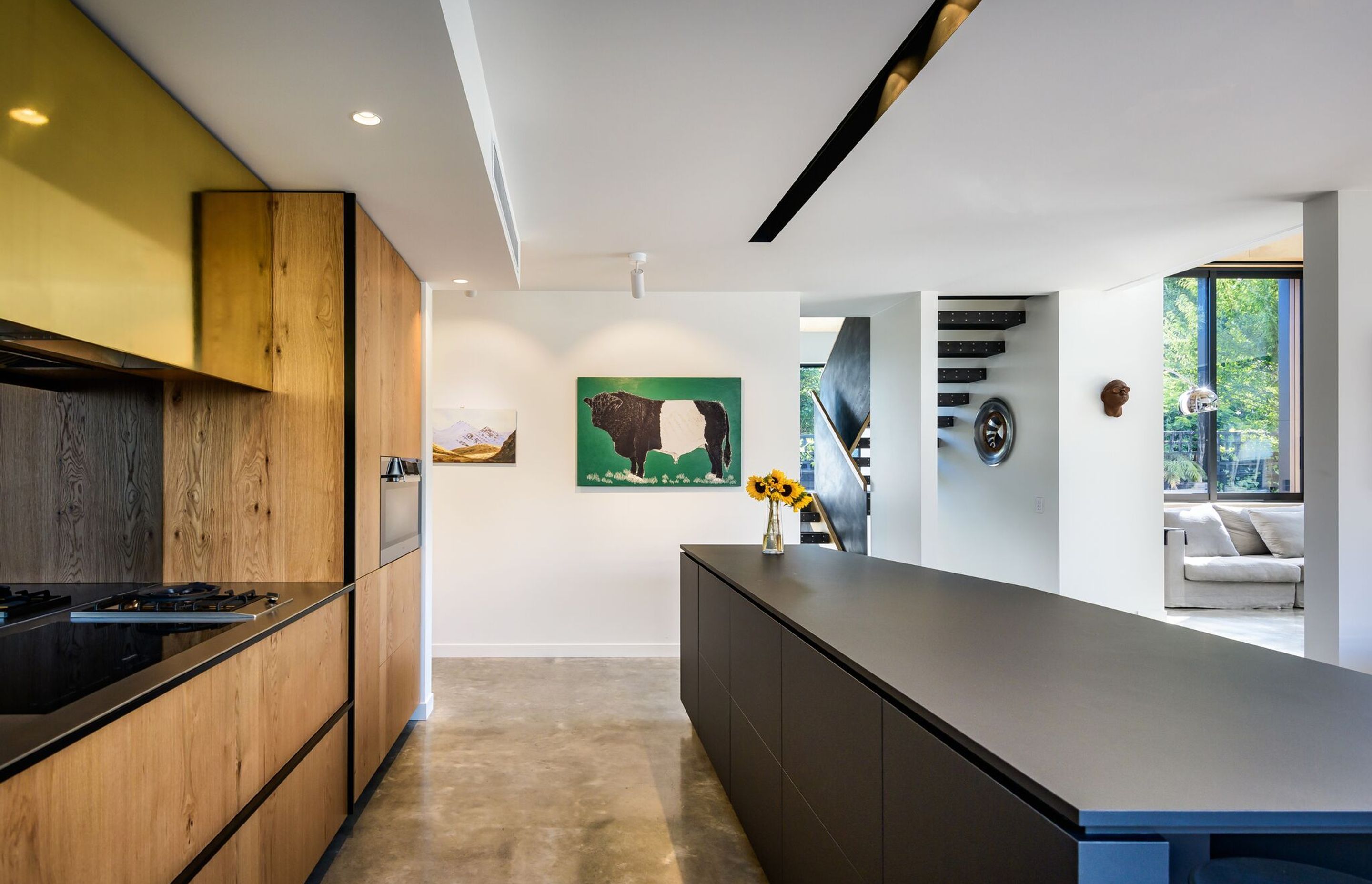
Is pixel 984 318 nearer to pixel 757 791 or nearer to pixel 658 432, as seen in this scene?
pixel 658 432

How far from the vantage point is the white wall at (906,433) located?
529cm

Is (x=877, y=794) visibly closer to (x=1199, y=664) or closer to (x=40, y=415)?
(x=1199, y=664)

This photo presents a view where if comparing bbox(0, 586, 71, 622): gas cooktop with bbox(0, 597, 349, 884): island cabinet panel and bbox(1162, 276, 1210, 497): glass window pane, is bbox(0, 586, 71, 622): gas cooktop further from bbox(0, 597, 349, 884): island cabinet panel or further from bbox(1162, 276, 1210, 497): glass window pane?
bbox(1162, 276, 1210, 497): glass window pane

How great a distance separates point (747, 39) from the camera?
2086 millimetres

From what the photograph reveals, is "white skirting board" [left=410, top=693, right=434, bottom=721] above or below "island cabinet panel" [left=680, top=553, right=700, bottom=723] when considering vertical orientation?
below

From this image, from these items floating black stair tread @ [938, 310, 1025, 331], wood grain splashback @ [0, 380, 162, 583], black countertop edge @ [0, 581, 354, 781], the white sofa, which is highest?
floating black stair tread @ [938, 310, 1025, 331]

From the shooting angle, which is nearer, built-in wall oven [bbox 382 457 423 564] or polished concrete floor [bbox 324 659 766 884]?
polished concrete floor [bbox 324 659 766 884]

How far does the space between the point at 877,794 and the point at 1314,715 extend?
26.1 inches

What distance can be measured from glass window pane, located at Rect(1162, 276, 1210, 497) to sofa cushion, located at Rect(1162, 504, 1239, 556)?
63 centimetres

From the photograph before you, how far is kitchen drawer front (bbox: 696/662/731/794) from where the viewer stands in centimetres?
275

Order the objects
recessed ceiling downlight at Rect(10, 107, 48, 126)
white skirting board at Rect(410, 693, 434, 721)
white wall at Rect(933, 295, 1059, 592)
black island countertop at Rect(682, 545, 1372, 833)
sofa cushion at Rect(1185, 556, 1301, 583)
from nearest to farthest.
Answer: black island countertop at Rect(682, 545, 1372, 833) < recessed ceiling downlight at Rect(10, 107, 48, 126) < white skirting board at Rect(410, 693, 434, 721) < white wall at Rect(933, 295, 1059, 592) < sofa cushion at Rect(1185, 556, 1301, 583)

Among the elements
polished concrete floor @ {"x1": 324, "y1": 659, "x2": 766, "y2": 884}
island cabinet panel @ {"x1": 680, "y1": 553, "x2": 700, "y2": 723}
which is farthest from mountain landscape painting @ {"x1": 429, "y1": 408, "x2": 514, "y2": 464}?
island cabinet panel @ {"x1": 680, "y1": 553, "x2": 700, "y2": 723}

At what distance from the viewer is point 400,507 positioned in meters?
3.31

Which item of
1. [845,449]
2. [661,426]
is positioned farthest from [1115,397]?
[661,426]
